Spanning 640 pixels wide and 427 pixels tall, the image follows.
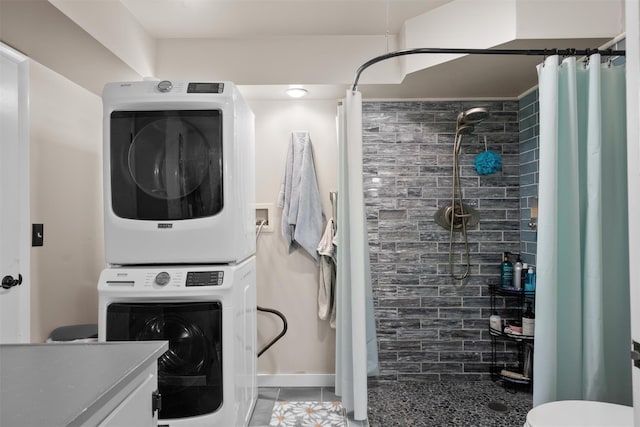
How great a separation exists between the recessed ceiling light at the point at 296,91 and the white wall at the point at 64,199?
1253 millimetres

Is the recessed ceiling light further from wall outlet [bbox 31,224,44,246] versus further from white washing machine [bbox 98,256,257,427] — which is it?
wall outlet [bbox 31,224,44,246]

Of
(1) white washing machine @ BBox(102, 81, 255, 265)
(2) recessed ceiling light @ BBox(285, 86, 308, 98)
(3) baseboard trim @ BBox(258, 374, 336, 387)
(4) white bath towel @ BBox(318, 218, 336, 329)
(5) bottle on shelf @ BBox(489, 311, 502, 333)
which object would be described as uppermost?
(2) recessed ceiling light @ BBox(285, 86, 308, 98)

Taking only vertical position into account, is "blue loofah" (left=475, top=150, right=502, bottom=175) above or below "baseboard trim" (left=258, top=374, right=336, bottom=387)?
above

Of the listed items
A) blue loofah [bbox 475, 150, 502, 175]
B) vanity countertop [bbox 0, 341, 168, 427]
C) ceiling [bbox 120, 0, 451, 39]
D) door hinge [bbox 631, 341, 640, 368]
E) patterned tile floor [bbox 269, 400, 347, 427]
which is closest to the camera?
vanity countertop [bbox 0, 341, 168, 427]

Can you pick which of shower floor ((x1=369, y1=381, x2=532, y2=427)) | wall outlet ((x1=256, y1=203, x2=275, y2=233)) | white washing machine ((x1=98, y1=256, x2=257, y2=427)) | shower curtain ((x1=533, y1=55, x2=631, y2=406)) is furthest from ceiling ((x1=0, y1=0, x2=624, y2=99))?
shower floor ((x1=369, y1=381, x2=532, y2=427))

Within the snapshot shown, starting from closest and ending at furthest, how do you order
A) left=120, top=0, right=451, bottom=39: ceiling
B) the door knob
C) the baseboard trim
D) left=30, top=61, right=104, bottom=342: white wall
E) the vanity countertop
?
the vanity countertop < the door knob < left=30, top=61, right=104, bottom=342: white wall < left=120, top=0, right=451, bottom=39: ceiling < the baseboard trim

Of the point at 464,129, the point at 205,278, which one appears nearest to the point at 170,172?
the point at 205,278

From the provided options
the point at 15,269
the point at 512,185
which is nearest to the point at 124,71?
the point at 15,269

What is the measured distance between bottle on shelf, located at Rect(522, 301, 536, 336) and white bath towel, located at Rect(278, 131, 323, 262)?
4.69 ft

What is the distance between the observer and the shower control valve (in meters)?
1.88

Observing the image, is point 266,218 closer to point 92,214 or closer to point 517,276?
point 92,214

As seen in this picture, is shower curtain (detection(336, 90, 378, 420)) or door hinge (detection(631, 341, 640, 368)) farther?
shower curtain (detection(336, 90, 378, 420))

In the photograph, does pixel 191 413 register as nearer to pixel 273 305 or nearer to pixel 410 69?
pixel 273 305

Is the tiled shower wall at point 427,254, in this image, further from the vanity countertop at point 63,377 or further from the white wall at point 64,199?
the vanity countertop at point 63,377
